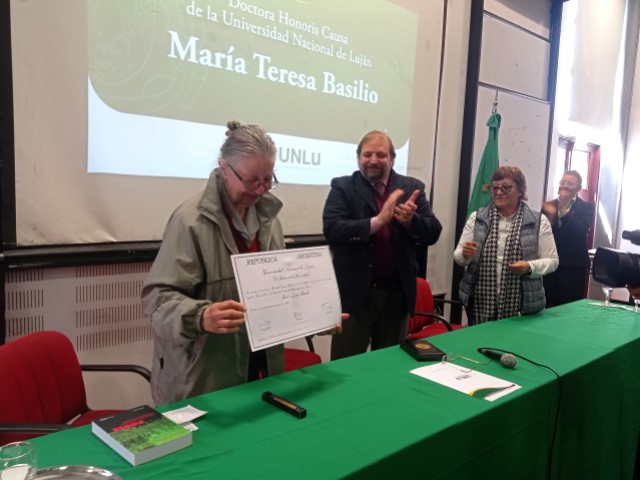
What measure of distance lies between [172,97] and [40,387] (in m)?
1.44

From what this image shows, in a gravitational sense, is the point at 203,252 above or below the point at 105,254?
above

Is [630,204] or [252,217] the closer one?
[252,217]

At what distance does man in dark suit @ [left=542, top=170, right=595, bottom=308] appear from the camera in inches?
156

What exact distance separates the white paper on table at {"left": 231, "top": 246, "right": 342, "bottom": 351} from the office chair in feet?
2.26

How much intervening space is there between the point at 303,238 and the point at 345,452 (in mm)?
2093

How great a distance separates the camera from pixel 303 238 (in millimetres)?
3084

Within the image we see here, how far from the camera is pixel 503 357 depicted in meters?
1.64

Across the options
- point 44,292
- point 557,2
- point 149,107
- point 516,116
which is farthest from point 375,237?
point 557,2

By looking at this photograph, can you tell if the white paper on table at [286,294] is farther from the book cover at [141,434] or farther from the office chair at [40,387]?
the office chair at [40,387]

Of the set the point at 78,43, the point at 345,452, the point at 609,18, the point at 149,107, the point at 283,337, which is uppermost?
the point at 609,18

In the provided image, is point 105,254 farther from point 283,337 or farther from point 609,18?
point 609,18

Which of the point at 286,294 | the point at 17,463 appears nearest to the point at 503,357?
the point at 286,294

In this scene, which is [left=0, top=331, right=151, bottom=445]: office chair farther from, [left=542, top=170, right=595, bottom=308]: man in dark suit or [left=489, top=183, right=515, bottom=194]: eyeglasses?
[left=542, top=170, right=595, bottom=308]: man in dark suit

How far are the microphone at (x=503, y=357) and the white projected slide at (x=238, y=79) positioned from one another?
5.33ft
